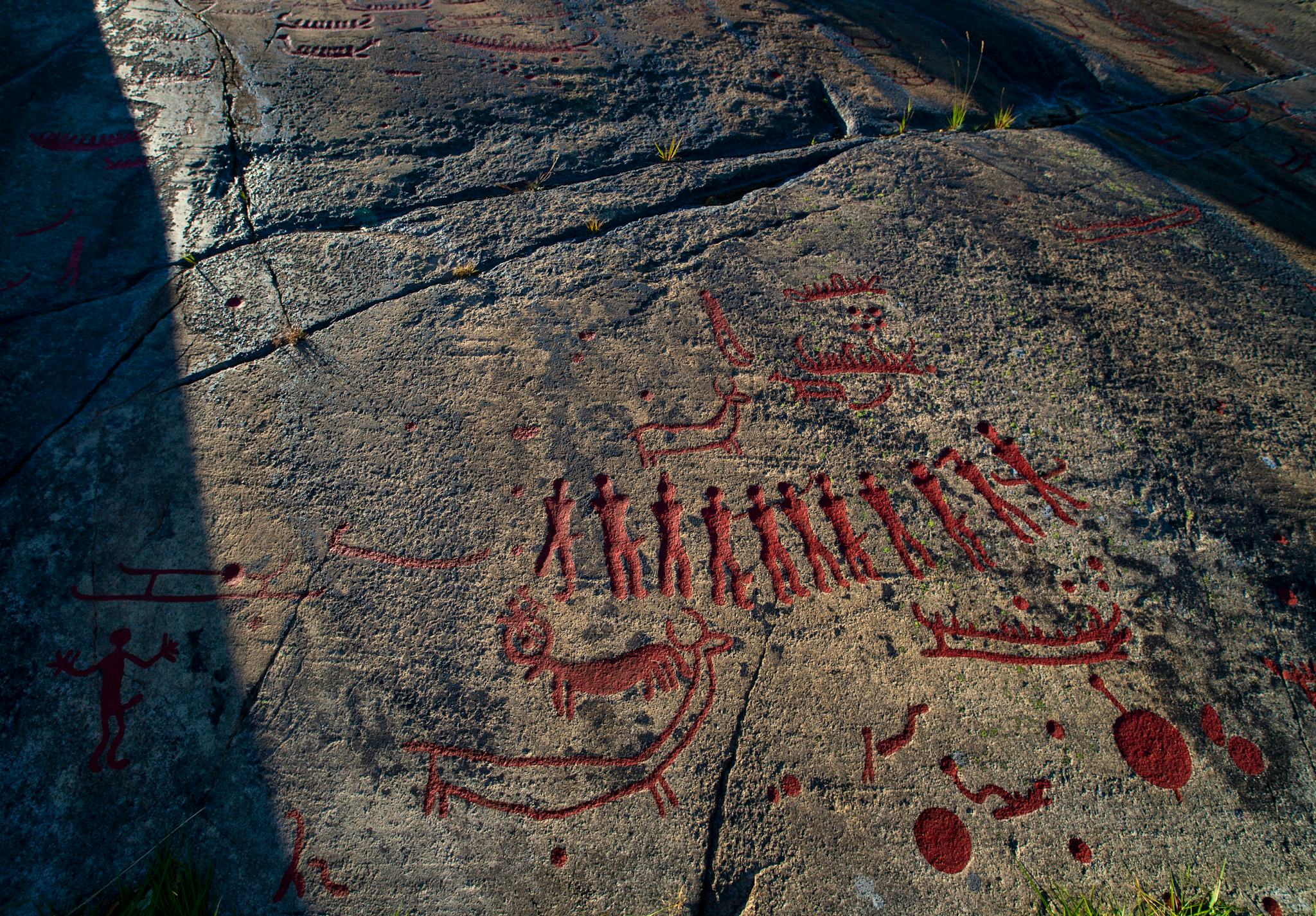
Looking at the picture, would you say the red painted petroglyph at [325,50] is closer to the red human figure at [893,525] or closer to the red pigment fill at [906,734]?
the red human figure at [893,525]

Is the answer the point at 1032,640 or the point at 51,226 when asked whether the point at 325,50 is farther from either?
the point at 1032,640

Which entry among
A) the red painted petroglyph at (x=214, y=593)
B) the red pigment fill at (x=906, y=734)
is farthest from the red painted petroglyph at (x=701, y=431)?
the red painted petroglyph at (x=214, y=593)

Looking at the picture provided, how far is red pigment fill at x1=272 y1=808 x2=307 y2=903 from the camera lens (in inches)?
56.6

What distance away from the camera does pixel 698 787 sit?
1.55 m

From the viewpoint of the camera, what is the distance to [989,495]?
1.96m

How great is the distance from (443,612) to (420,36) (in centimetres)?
295

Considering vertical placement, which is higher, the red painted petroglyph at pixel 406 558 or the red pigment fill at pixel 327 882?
the red painted petroglyph at pixel 406 558

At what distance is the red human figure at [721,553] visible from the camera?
5.85 feet

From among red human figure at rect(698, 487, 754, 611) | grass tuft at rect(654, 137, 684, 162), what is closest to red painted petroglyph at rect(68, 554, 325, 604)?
red human figure at rect(698, 487, 754, 611)

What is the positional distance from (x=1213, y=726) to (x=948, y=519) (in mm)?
733

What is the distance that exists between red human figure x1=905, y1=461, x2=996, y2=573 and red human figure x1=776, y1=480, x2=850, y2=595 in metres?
0.32

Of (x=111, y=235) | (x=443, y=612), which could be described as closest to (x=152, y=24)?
(x=111, y=235)

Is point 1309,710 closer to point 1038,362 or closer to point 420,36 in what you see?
point 1038,362

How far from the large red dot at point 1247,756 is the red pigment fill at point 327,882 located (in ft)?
6.44
